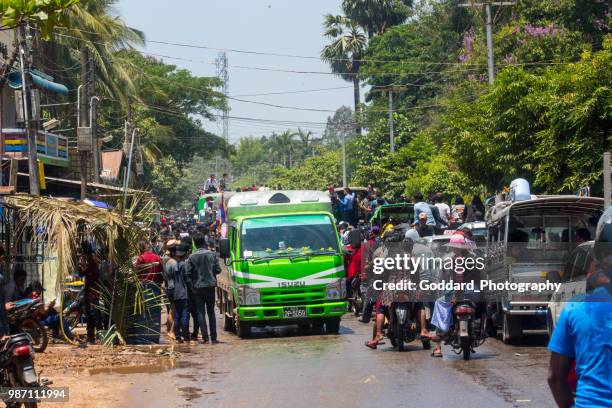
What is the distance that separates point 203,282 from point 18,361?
30.5 ft

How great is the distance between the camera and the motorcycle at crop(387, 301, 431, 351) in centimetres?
1595

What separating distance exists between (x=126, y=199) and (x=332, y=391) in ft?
23.6

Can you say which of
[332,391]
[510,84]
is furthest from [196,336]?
[510,84]

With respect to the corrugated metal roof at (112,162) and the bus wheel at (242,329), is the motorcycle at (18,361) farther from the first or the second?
the corrugated metal roof at (112,162)

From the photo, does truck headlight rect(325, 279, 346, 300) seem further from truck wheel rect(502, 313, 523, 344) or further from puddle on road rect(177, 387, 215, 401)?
puddle on road rect(177, 387, 215, 401)

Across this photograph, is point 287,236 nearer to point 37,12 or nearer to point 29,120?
point 29,120

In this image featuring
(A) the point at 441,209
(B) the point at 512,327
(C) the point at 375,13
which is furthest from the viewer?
(C) the point at 375,13

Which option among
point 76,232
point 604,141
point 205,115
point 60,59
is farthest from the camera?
point 205,115

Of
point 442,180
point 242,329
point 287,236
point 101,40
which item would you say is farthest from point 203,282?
point 101,40

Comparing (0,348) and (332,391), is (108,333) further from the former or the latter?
(0,348)

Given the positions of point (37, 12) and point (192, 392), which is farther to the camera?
point (192, 392)

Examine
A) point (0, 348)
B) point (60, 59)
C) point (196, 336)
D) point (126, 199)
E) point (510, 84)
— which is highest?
point (60, 59)

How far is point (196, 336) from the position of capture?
19.3m

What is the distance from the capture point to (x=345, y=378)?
13.1 m
